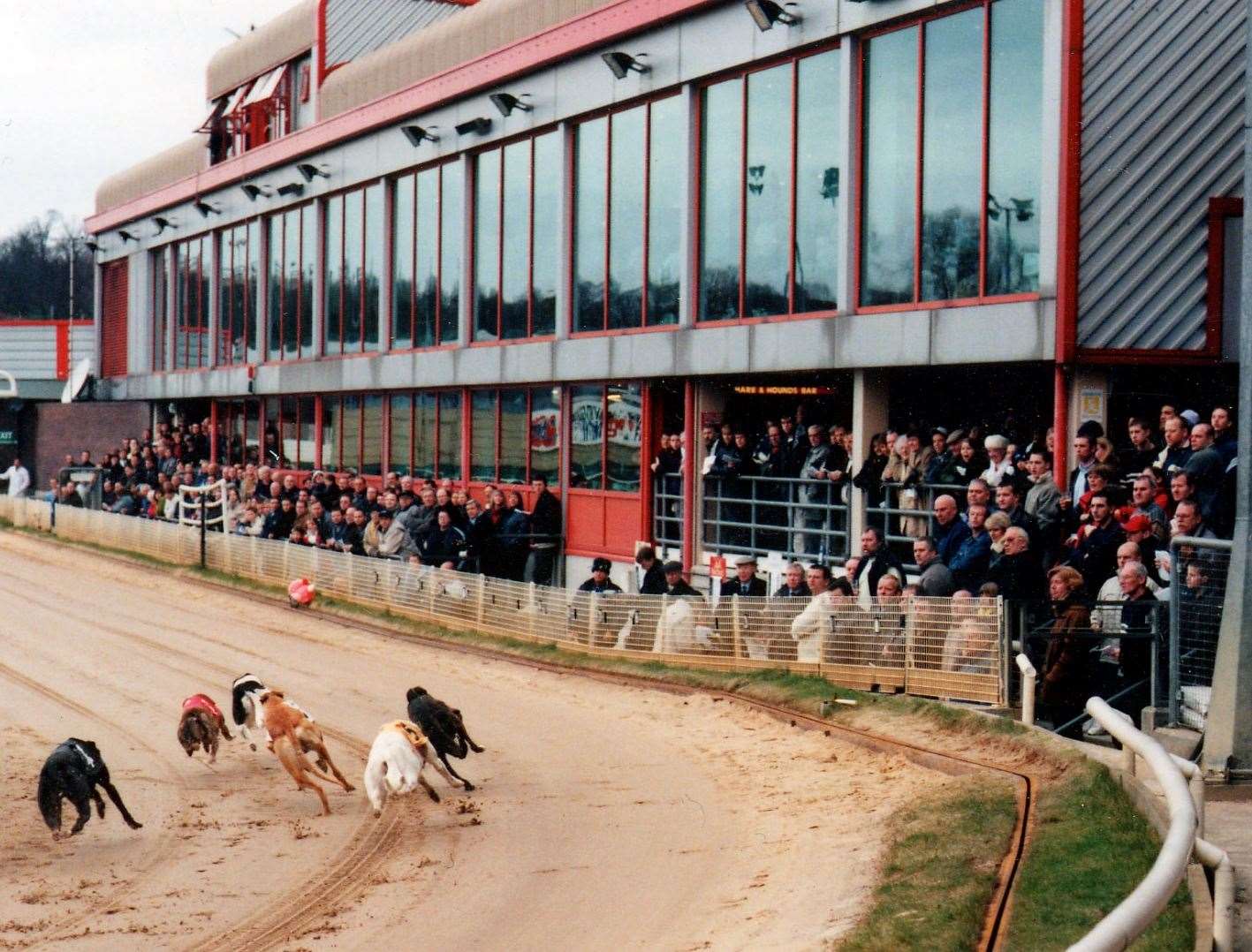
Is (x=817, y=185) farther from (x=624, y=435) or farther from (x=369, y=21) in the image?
(x=369, y=21)

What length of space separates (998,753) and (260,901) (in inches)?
195

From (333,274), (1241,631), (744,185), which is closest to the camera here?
(1241,631)

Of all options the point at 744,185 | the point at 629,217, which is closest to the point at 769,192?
the point at 744,185

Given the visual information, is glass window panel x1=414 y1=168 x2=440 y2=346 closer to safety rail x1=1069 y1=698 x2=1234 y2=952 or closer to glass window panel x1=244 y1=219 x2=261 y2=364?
glass window panel x1=244 y1=219 x2=261 y2=364

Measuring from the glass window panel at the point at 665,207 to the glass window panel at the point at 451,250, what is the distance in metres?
5.75

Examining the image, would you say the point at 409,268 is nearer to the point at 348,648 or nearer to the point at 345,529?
the point at 345,529

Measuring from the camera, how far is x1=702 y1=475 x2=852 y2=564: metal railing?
19016mm

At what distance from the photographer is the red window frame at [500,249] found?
25766 millimetres

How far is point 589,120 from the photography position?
2425 centimetres

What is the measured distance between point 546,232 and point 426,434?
5.57 m

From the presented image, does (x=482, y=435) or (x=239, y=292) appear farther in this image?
(x=239, y=292)

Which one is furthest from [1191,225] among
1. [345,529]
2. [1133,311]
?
[345,529]

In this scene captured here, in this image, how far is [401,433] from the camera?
30438 millimetres

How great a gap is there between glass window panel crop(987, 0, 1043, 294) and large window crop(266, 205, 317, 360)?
62.9 ft
